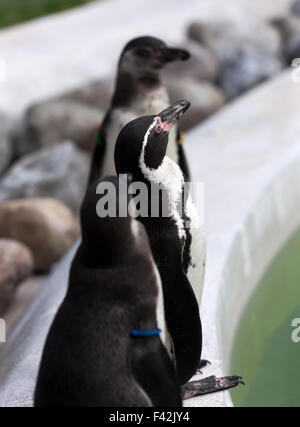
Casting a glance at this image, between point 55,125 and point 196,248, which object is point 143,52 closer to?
point 196,248

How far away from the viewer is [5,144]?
17.8ft

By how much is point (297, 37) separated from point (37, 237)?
3.61 m

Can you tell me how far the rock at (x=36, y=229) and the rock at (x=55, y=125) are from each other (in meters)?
1.29

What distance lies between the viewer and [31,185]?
15.4 feet

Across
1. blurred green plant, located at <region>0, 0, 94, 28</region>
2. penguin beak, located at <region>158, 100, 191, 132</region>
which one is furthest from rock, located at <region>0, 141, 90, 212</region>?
blurred green plant, located at <region>0, 0, 94, 28</region>

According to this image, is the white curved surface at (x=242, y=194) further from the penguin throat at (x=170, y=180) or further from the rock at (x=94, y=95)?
the rock at (x=94, y=95)

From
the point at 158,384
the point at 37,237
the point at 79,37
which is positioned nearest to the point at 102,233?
the point at 158,384

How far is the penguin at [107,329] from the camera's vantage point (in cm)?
151

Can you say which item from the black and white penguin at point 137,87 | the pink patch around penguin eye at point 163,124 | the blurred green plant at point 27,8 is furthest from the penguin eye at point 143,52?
the blurred green plant at point 27,8

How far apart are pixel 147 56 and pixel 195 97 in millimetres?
2746

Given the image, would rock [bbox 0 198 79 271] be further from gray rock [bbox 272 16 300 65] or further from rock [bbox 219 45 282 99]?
gray rock [bbox 272 16 300 65]

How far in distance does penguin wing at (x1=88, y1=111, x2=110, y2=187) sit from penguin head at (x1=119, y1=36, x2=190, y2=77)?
182mm

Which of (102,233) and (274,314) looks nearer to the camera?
(102,233)

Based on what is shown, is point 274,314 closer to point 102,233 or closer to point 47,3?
point 102,233
